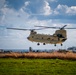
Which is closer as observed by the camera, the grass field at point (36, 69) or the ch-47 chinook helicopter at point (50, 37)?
the grass field at point (36, 69)

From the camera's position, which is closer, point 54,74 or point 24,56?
point 54,74

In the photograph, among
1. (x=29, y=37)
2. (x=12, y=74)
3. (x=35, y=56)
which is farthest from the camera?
(x=29, y=37)

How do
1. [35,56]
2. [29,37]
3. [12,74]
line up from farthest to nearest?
1. [29,37]
2. [35,56]
3. [12,74]

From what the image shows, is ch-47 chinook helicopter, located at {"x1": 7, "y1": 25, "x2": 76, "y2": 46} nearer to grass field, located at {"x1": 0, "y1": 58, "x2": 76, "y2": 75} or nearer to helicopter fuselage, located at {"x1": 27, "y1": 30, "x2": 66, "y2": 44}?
helicopter fuselage, located at {"x1": 27, "y1": 30, "x2": 66, "y2": 44}

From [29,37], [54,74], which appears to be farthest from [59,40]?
[54,74]

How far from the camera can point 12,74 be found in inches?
531

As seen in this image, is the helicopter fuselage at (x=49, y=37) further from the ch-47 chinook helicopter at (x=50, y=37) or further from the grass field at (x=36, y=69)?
the grass field at (x=36, y=69)

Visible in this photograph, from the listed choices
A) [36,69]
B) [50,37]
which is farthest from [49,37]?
[36,69]

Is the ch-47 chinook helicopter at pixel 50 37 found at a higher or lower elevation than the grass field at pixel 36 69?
higher

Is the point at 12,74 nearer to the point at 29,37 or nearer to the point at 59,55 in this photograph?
the point at 59,55

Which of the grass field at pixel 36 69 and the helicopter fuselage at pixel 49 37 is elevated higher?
the helicopter fuselage at pixel 49 37

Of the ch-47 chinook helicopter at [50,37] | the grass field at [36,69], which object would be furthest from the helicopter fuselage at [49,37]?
the grass field at [36,69]

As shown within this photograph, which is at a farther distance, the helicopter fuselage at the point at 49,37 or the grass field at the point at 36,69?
the helicopter fuselage at the point at 49,37

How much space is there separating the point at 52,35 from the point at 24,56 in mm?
19364
